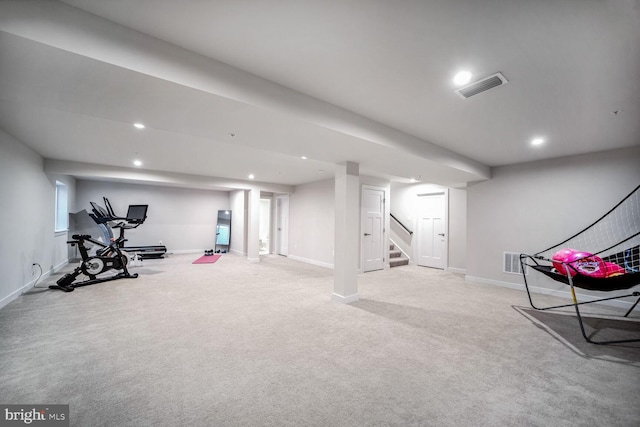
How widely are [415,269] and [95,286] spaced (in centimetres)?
693

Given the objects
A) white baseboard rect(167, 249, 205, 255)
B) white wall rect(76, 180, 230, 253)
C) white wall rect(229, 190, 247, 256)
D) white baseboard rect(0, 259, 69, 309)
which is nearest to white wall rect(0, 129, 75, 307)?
white baseboard rect(0, 259, 69, 309)

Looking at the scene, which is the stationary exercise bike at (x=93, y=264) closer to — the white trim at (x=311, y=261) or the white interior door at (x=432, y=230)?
the white trim at (x=311, y=261)

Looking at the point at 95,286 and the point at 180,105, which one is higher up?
the point at 180,105

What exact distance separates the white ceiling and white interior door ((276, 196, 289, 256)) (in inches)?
222

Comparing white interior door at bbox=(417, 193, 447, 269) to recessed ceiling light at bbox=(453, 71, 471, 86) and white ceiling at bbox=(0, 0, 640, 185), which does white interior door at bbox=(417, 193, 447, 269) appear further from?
recessed ceiling light at bbox=(453, 71, 471, 86)

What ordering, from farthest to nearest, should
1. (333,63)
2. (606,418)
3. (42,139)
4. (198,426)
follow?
(42,139) → (333,63) → (606,418) → (198,426)

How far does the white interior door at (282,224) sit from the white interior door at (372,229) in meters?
3.20

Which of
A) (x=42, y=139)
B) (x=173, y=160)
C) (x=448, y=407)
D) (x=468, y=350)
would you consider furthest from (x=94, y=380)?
(x=173, y=160)

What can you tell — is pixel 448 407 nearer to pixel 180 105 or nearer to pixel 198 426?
pixel 198 426

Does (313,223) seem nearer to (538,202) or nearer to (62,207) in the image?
(538,202)

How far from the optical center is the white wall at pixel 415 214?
6426mm

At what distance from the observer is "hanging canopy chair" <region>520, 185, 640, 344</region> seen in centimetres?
277

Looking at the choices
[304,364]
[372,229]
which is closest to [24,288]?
[304,364]

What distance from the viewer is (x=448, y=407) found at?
1.73 metres
